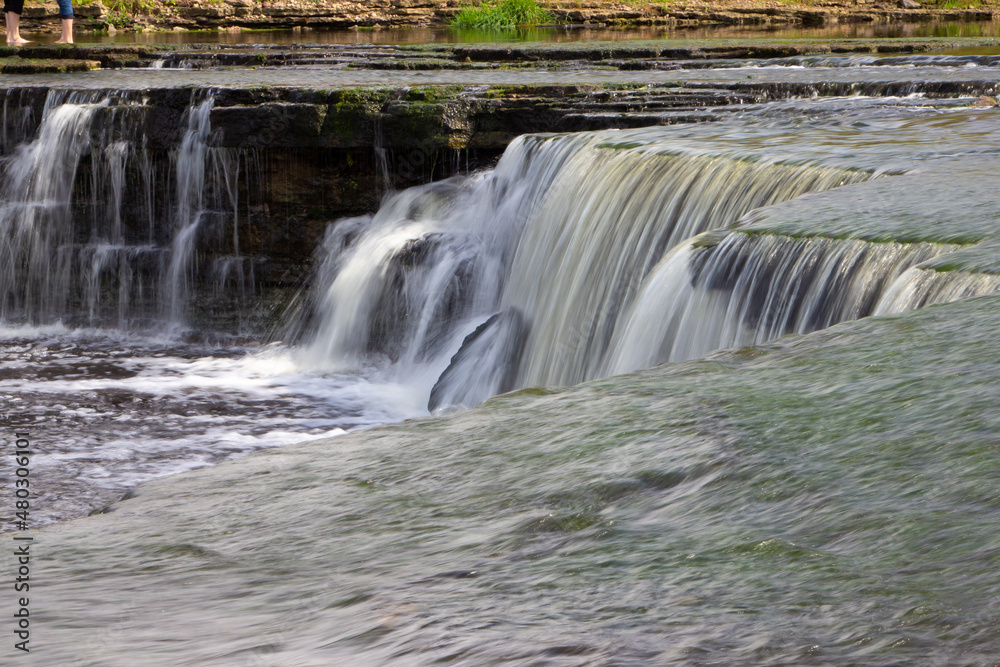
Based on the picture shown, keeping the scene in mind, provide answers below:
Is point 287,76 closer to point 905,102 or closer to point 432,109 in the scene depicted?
point 432,109

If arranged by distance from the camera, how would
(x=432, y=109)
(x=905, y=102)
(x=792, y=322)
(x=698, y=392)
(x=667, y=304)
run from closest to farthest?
(x=698, y=392), (x=792, y=322), (x=667, y=304), (x=905, y=102), (x=432, y=109)

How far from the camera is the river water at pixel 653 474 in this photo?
185cm

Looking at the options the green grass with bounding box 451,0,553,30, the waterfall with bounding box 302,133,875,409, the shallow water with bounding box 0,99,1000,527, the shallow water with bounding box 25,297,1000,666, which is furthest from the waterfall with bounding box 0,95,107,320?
the green grass with bounding box 451,0,553,30

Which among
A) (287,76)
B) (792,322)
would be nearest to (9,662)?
(792,322)

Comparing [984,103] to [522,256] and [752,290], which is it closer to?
[522,256]

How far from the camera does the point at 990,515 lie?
1990mm

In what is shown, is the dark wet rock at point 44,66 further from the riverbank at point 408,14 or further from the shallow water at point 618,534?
the shallow water at point 618,534

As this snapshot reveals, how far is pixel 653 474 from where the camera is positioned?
2477 millimetres

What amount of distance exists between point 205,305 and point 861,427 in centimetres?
728

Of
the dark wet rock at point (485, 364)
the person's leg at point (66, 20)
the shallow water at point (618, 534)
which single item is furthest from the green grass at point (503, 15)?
the shallow water at point (618, 534)

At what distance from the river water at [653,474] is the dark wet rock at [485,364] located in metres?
0.03

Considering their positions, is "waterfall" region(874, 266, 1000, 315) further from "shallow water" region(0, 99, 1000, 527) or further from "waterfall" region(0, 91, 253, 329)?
"waterfall" region(0, 91, 253, 329)

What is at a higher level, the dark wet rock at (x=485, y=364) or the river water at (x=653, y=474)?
the river water at (x=653, y=474)

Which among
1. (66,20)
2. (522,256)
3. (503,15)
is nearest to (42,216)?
(522,256)
